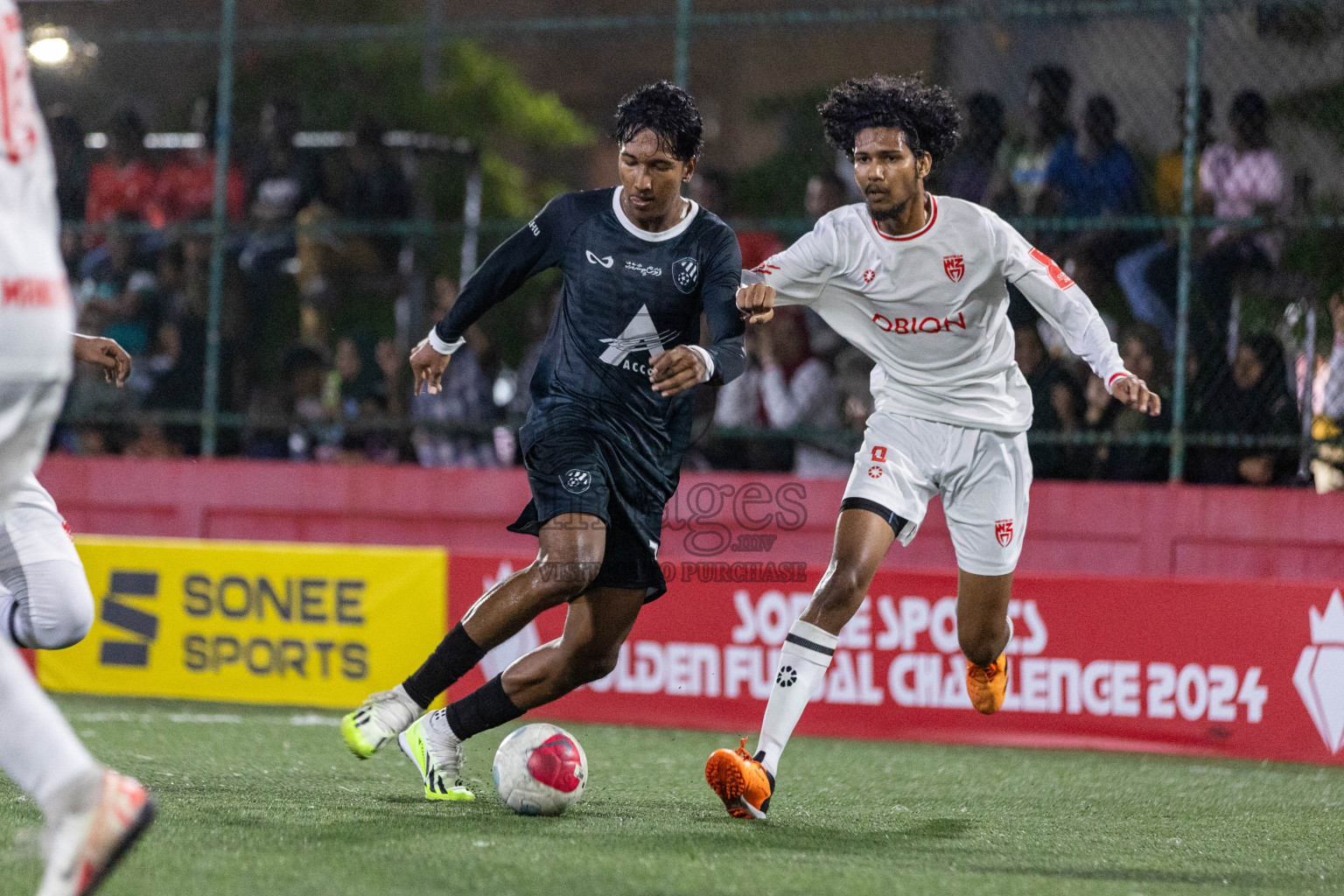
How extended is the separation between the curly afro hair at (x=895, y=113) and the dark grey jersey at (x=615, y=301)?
0.68 meters

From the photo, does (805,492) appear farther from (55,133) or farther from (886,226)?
(55,133)

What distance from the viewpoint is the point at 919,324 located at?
5.65 metres

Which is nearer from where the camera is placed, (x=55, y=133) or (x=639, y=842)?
(x=639, y=842)

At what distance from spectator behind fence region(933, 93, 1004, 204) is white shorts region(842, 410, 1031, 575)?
Result: 3.33m

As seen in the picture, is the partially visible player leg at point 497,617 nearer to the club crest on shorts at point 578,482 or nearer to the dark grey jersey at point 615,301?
the club crest on shorts at point 578,482

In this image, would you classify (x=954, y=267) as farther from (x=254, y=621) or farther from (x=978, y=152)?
(x=254, y=621)

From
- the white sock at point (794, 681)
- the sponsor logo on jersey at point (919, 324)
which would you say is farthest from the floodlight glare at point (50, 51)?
the white sock at point (794, 681)

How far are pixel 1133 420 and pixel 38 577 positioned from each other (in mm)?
5762

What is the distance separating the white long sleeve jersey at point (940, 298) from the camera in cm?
557

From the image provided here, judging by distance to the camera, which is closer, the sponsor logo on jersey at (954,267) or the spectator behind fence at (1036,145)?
the sponsor logo on jersey at (954,267)

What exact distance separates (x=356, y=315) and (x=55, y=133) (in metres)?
2.27

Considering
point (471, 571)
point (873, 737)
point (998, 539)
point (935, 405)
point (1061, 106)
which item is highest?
point (1061, 106)

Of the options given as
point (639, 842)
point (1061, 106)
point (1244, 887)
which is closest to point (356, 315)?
point (1061, 106)

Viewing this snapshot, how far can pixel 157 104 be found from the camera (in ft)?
39.5
